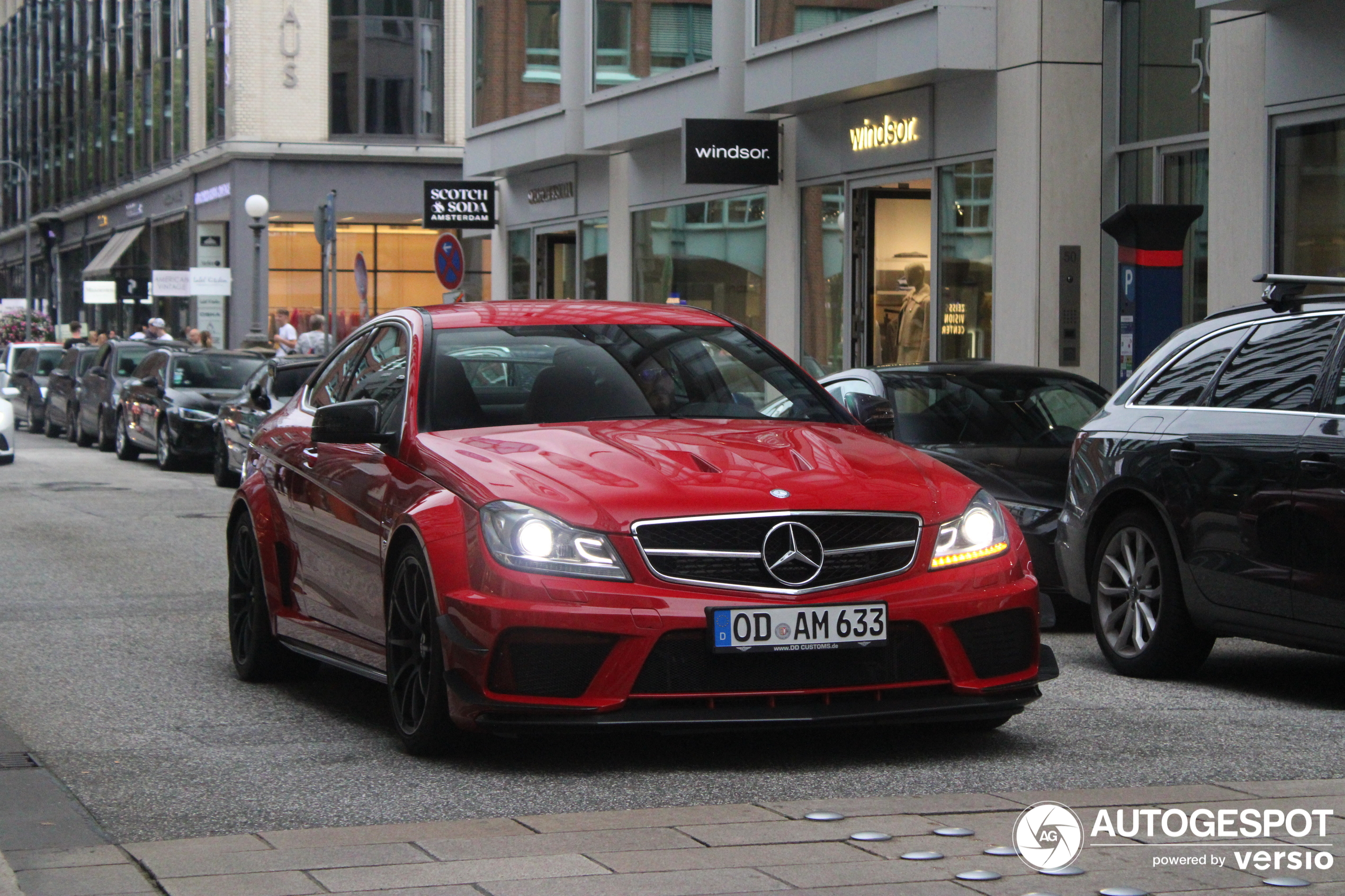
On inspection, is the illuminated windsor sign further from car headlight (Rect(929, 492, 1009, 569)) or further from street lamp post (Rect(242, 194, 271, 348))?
street lamp post (Rect(242, 194, 271, 348))

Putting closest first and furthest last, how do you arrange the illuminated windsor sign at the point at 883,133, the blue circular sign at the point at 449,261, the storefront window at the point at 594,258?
1. the illuminated windsor sign at the point at 883,133
2. the blue circular sign at the point at 449,261
3. the storefront window at the point at 594,258

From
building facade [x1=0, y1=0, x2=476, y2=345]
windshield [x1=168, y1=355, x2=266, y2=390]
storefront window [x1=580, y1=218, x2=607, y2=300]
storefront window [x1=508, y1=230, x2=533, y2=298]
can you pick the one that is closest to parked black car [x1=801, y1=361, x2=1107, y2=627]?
windshield [x1=168, y1=355, x2=266, y2=390]

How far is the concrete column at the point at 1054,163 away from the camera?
57.2 ft

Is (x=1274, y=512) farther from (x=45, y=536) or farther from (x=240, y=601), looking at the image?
(x=45, y=536)

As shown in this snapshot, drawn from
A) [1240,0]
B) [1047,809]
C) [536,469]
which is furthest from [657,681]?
[1240,0]

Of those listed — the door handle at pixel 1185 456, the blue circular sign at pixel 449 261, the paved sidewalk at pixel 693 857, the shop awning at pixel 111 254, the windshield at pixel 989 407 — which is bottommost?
the paved sidewalk at pixel 693 857

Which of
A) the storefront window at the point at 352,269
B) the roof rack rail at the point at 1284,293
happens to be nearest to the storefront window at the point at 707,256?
the roof rack rail at the point at 1284,293

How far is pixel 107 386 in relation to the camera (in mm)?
29891

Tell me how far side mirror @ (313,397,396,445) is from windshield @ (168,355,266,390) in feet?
61.7

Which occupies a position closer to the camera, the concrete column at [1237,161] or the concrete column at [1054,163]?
the concrete column at [1237,161]

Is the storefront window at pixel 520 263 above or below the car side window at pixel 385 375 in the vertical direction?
above

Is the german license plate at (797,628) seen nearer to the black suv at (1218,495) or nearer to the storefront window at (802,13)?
the black suv at (1218,495)

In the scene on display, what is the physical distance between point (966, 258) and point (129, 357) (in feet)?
52.1

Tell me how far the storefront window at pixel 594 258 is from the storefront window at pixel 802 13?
6579mm
